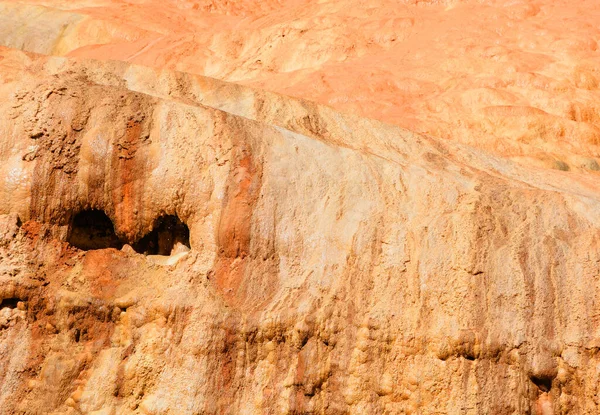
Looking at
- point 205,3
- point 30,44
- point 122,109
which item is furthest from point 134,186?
point 205,3

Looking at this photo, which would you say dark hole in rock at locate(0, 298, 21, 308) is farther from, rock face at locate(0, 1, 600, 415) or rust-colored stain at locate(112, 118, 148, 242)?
rust-colored stain at locate(112, 118, 148, 242)

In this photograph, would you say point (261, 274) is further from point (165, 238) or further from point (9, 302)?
point (9, 302)

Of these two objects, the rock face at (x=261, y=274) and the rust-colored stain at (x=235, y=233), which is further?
the rust-colored stain at (x=235, y=233)

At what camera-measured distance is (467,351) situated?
289 inches

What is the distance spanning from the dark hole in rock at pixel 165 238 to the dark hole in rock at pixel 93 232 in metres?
0.26

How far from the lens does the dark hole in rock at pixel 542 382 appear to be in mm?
7406

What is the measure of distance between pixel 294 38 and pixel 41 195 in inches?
522

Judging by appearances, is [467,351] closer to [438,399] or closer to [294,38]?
[438,399]

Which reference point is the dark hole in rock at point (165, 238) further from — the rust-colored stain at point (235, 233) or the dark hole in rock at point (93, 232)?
the rust-colored stain at point (235, 233)

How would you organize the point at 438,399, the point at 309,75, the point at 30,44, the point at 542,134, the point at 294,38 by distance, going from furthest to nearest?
the point at 30,44
the point at 294,38
the point at 309,75
the point at 542,134
the point at 438,399

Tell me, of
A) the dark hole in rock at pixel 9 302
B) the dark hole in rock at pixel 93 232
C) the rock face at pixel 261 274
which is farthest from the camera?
the dark hole in rock at pixel 93 232

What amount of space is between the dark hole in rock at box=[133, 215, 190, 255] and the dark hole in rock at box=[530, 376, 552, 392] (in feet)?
12.2

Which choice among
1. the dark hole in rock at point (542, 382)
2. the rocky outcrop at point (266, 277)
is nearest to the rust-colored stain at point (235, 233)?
the rocky outcrop at point (266, 277)

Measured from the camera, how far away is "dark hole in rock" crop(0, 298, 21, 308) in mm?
7590
